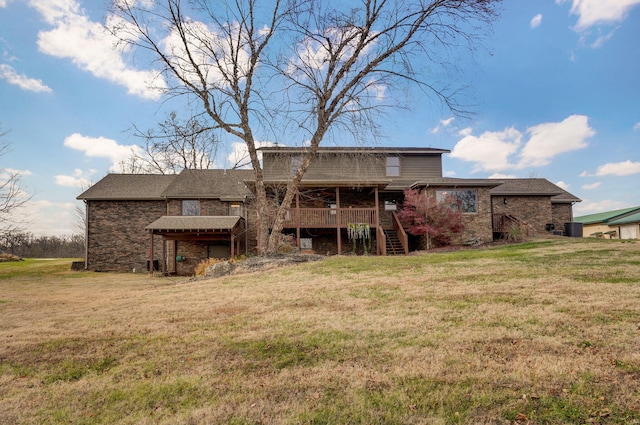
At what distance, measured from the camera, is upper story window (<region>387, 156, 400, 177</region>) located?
22797mm

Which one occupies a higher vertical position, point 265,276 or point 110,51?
point 110,51

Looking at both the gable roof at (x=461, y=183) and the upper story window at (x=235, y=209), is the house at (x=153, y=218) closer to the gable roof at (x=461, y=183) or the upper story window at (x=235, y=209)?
the upper story window at (x=235, y=209)

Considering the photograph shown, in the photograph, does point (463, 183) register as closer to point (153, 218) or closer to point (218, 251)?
point (218, 251)

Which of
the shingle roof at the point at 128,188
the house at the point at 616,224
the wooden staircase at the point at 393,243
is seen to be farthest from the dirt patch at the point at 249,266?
the house at the point at 616,224

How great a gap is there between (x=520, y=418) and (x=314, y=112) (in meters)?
12.8

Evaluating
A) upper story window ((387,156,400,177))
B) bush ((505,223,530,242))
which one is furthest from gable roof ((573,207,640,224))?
upper story window ((387,156,400,177))

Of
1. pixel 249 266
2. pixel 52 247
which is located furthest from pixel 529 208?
pixel 52 247

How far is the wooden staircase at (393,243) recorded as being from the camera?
63.2 feet

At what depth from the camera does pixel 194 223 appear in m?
20.5

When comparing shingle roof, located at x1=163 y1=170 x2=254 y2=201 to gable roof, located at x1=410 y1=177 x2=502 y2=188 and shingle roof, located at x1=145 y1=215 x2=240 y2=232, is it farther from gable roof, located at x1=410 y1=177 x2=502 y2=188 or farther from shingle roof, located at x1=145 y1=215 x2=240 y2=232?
gable roof, located at x1=410 y1=177 x2=502 y2=188

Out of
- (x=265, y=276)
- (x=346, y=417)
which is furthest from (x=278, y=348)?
(x=265, y=276)

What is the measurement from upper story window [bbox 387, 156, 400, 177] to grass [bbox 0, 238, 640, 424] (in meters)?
14.8

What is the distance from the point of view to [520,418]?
9.77 ft

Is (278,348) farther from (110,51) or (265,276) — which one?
(110,51)
